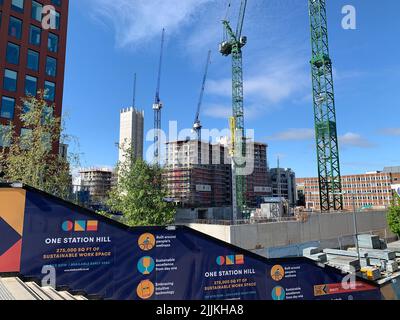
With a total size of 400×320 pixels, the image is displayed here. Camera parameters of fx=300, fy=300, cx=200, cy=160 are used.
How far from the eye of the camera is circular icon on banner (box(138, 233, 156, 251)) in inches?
348

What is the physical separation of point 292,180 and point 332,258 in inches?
5311

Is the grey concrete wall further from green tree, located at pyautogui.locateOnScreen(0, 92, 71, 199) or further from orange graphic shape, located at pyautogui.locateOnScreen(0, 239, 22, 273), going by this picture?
orange graphic shape, located at pyautogui.locateOnScreen(0, 239, 22, 273)

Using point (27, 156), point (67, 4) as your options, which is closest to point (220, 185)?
point (67, 4)

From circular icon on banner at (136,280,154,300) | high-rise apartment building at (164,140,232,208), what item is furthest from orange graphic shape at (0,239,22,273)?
high-rise apartment building at (164,140,232,208)

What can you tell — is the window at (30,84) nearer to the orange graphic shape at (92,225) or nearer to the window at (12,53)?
the window at (12,53)

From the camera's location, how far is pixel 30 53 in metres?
37.1

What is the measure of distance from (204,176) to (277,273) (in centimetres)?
9030

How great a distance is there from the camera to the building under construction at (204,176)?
94.7 m

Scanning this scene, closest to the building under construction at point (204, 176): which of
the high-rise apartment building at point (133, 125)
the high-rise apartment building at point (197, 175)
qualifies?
the high-rise apartment building at point (197, 175)

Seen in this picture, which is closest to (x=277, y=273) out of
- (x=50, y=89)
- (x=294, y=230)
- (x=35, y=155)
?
(x=35, y=155)

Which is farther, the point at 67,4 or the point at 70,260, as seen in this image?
the point at 67,4

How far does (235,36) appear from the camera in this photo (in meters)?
81.6
